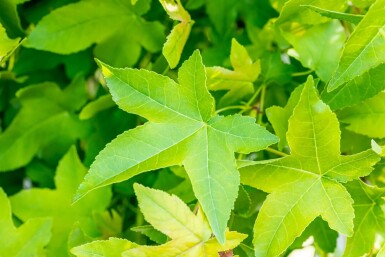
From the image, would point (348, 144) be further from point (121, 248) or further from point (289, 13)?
point (121, 248)

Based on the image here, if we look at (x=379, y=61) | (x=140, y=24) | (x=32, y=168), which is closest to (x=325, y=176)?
(x=379, y=61)

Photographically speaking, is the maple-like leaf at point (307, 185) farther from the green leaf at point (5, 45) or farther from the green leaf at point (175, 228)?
the green leaf at point (5, 45)

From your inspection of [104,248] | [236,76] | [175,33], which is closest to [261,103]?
[236,76]

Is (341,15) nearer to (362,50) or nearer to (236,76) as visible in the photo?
(362,50)

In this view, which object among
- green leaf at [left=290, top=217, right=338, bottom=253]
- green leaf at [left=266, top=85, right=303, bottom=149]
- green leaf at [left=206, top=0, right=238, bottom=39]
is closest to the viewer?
green leaf at [left=266, top=85, right=303, bottom=149]

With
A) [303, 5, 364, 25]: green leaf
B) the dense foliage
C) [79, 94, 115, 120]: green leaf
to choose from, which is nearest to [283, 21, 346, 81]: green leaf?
the dense foliage

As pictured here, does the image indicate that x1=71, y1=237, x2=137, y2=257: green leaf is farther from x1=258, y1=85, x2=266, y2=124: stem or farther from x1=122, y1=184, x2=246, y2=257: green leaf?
x1=258, y1=85, x2=266, y2=124: stem

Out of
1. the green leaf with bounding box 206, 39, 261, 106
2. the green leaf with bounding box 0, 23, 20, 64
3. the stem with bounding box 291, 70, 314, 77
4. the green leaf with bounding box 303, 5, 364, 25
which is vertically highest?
the green leaf with bounding box 0, 23, 20, 64

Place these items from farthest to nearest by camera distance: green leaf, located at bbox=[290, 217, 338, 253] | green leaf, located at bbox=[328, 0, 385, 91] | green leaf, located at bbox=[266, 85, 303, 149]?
green leaf, located at bbox=[290, 217, 338, 253] < green leaf, located at bbox=[266, 85, 303, 149] < green leaf, located at bbox=[328, 0, 385, 91]
